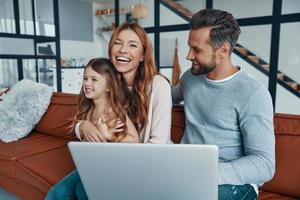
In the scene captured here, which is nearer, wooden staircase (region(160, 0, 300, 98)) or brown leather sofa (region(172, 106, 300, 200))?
brown leather sofa (region(172, 106, 300, 200))

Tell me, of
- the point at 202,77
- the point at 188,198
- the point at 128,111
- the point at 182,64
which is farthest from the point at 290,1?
the point at 188,198

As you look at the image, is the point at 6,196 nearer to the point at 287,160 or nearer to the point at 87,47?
the point at 287,160

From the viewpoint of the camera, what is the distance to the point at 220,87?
1.12m

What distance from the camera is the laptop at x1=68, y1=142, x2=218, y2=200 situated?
637 millimetres

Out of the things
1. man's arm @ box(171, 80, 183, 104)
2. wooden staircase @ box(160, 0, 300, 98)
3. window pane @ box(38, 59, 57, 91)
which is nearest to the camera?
man's arm @ box(171, 80, 183, 104)

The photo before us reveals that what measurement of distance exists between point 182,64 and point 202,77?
3168mm

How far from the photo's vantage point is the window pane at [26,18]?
425cm

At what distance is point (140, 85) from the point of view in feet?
4.23

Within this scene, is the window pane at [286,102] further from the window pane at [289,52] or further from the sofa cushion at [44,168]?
the sofa cushion at [44,168]

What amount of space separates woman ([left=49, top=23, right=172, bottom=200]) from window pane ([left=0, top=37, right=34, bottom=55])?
311 centimetres

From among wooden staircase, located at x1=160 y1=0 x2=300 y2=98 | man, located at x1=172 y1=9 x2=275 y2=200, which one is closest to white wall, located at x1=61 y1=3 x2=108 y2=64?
wooden staircase, located at x1=160 y1=0 x2=300 y2=98

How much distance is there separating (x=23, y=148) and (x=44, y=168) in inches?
15.1

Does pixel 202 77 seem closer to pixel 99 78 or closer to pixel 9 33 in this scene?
pixel 99 78

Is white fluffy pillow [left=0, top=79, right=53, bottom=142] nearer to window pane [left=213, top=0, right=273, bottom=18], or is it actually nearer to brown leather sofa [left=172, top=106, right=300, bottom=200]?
brown leather sofa [left=172, top=106, right=300, bottom=200]
